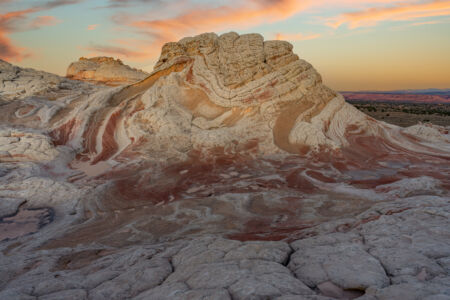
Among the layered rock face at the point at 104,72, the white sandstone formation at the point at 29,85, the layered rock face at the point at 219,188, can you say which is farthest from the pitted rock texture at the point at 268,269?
the layered rock face at the point at 104,72

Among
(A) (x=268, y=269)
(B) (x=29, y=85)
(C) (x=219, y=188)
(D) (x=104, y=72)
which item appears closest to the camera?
(A) (x=268, y=269)

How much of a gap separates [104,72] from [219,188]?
40.5 m

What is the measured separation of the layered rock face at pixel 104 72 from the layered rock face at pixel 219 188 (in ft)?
71.7

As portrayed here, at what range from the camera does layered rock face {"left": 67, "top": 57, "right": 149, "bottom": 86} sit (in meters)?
44.9

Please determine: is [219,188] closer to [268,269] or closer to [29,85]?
[268,269]

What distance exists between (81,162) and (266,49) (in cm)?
1053

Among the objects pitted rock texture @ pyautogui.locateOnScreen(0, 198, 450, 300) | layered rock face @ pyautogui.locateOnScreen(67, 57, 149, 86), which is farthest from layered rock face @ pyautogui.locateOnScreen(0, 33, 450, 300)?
layered rock face @ pyautogui.locateOnScreen(67, 57, 149, 86)

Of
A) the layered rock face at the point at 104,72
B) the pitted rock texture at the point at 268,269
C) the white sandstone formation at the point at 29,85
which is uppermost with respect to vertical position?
the layered rock face at the point at 104,72

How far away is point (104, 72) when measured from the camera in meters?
45.5

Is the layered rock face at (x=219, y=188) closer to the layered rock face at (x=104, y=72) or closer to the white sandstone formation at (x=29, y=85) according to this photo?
the white sandstone formation at (x=29, y=85)

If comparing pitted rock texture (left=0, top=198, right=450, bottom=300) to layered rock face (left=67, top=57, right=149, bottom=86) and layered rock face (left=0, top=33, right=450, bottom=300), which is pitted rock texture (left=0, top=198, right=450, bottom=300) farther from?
layered rock face (left=67, top=57, right=149, bottom=86)

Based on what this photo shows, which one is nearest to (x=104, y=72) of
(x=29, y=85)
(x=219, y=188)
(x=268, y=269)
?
(x=29, y=85)

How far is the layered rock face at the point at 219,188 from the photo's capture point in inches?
183

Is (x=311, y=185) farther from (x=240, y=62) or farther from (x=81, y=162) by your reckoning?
(x=81, y=162)
